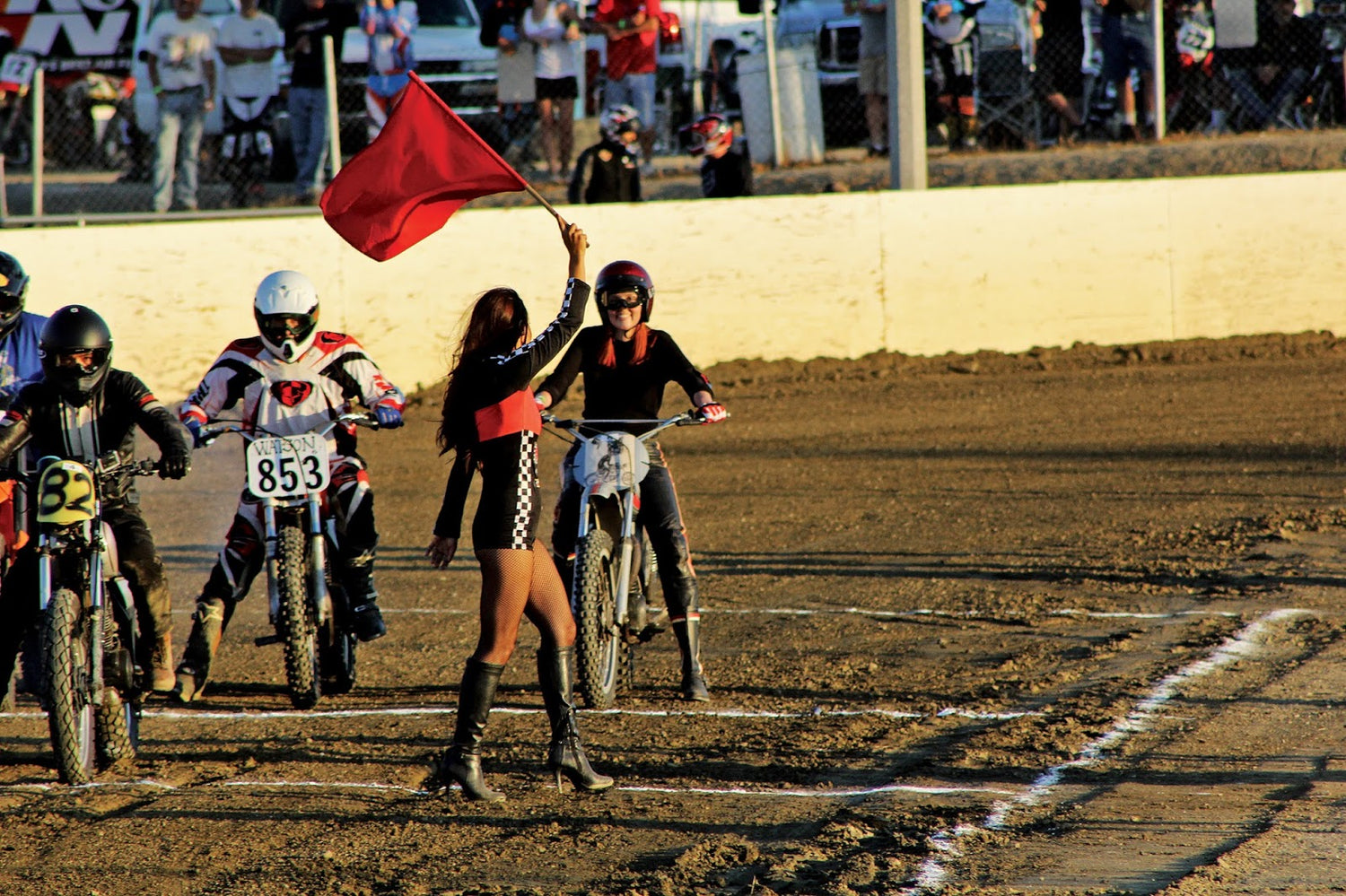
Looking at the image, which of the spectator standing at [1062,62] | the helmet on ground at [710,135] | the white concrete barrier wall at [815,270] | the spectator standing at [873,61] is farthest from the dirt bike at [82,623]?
the spectator standing at [1062,62]

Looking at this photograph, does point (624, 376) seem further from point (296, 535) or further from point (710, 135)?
point (710, 135)

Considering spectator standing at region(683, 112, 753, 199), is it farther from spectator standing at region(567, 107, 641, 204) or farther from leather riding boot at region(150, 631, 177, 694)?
leather riding boot at region(150, 631, 177, 694)

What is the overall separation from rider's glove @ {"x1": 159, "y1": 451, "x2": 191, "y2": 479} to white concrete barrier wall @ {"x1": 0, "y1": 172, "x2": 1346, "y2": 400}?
814 centimetres

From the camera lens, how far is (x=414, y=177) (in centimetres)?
706

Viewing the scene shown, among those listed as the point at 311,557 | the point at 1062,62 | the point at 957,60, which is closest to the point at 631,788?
the point at 311,557

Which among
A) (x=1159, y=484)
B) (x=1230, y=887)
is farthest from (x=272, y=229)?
(x=1230, y=887)

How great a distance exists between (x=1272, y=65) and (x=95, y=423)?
54.3ft

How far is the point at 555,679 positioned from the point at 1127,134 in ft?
49.3

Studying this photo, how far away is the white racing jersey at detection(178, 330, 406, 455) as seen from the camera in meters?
7.66

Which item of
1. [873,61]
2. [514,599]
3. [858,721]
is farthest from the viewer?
[873,61]

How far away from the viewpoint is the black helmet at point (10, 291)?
7.45m

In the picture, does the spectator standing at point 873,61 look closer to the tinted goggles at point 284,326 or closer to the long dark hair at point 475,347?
the tinted goggles at point 284,326

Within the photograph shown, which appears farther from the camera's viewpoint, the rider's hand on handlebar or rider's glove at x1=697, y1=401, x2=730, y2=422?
rider's glove at x1=697, y1=401, x2=730, y2=422

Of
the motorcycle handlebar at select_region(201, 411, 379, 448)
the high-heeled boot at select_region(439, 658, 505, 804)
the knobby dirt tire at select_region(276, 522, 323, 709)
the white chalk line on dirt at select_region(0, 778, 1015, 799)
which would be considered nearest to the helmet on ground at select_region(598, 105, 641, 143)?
the motorcycle handlebar at select_region(201, 411, 379, 448)
